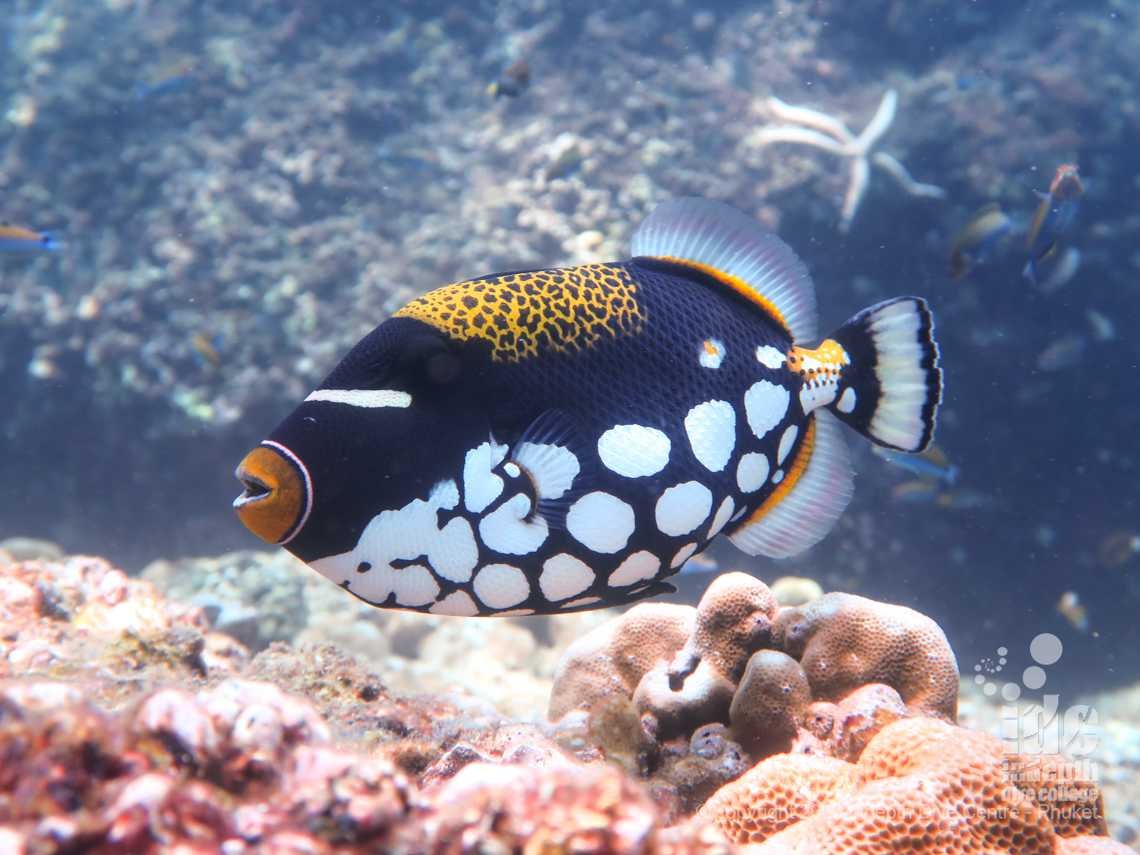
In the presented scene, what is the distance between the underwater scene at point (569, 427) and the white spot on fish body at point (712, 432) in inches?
0.4

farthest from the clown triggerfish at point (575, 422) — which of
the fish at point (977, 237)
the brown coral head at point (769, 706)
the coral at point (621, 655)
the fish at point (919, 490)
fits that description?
the fish at point (919, 490)

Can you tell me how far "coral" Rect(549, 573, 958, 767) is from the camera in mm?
2266

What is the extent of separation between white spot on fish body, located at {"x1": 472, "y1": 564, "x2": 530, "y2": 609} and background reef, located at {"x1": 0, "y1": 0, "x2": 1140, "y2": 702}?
20.7 ft

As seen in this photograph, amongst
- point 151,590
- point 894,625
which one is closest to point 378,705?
point 894,625

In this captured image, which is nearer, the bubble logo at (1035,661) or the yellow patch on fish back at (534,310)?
the yellow patch on fish back at (534,310)

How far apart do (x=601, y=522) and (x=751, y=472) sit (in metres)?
0.46

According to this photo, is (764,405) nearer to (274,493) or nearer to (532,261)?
(274,493)

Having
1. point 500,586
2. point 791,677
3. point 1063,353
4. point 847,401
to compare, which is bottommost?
point 1063,353

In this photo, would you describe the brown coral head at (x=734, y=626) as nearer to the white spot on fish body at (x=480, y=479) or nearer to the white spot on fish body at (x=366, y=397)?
the white spot on fish body at (x=480, y=479)

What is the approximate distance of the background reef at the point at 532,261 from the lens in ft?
26.4

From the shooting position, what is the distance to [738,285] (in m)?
1.92

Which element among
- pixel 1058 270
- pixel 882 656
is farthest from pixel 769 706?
pixel 1058 270

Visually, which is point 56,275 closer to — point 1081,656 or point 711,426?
point 711,426

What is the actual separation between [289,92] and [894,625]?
1017 cm
